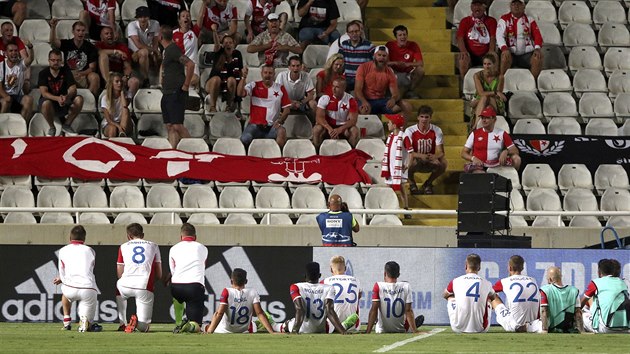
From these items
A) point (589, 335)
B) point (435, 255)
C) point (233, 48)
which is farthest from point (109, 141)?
point (589, 335)

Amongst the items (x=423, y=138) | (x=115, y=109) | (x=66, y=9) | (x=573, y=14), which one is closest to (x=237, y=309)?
(x=423, y=138)

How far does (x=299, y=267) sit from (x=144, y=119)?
5.27 metres

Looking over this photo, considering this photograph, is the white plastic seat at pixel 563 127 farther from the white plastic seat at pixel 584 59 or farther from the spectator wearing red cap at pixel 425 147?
the spectator wearing red cap at pixel 425 147

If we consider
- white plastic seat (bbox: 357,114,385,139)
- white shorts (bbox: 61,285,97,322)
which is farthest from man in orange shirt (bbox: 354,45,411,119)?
white shorts (bbox: 61,285,97,322)

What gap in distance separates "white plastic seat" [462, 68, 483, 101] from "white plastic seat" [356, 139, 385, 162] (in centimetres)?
250

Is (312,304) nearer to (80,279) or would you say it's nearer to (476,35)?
(80,279)

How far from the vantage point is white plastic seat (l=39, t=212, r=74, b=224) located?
22875 millimetres

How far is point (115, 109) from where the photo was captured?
24.5 m

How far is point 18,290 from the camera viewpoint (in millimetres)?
20875

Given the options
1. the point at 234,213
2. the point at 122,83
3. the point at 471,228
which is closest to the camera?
the point at 471,228

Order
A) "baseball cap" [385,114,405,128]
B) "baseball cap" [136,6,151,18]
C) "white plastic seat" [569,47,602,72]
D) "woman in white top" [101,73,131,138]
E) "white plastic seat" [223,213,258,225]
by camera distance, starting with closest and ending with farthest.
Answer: "white plastic seat" [223,213,258,225], "baseball cap" [385,114,405,128], "woman in white top" [101,73,131,138], "baseball cap" [136,6,151,18], "white plastic seat" [569,47,602,72]

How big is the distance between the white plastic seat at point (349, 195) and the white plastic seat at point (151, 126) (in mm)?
3328

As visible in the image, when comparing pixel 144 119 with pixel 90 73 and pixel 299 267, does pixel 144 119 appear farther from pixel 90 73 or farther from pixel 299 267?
pixel 299 267

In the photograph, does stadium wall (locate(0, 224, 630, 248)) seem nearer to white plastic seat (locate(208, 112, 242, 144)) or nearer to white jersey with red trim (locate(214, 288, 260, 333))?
white plastic seat (locate(208, 112, 242, 144))
